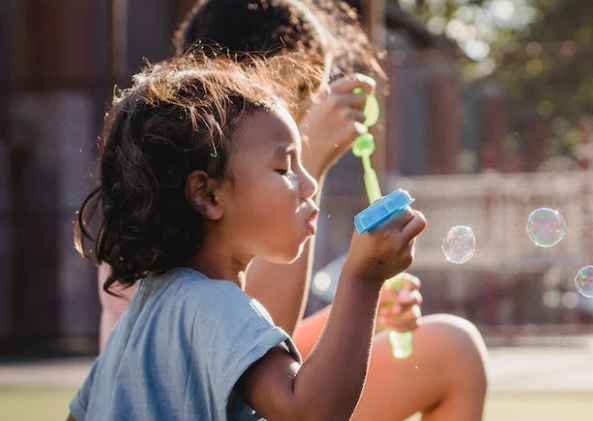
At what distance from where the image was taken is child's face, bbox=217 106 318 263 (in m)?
1.60

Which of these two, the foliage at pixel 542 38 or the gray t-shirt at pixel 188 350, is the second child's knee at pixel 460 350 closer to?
the gray t-shirt at pixel 188 350

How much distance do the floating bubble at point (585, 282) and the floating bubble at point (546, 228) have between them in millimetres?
89

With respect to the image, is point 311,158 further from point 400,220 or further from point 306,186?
point 400,220

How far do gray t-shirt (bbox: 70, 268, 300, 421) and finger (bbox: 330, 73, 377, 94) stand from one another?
1.98ft

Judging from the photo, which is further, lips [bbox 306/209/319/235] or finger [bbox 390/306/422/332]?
finger [bbox 390/306/422/332]

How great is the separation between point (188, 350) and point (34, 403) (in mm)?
4056

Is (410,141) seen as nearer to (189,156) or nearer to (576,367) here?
(576,367)

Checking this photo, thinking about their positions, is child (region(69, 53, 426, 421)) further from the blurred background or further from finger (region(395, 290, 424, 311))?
the blurred background

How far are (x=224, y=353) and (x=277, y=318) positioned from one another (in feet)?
1.81

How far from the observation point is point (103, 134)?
178 cm

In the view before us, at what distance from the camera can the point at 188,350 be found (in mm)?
1536

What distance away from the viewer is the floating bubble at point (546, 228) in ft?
8.36

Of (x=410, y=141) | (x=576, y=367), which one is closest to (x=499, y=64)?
(x=576, y=367)

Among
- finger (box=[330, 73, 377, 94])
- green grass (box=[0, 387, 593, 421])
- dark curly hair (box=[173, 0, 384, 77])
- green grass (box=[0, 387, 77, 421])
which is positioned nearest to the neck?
finger (box=[330, 73, 377, 94])
